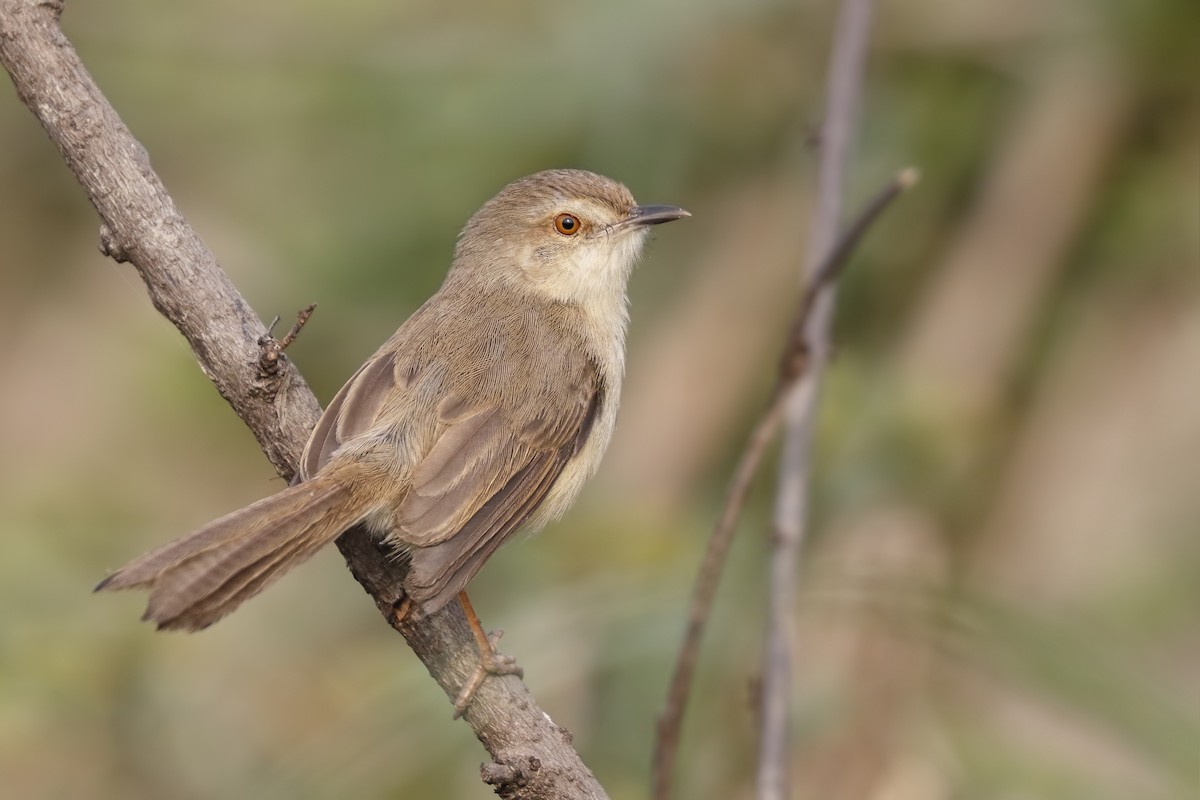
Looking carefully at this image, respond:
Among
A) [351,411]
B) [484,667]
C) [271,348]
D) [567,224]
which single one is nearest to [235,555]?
[271,348]

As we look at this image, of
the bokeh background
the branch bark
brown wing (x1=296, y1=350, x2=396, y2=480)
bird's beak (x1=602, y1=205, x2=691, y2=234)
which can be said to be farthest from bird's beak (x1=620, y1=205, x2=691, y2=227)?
the branch bark

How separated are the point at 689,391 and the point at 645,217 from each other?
1581 mm

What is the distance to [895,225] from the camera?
245 inches

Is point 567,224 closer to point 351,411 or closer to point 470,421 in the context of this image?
point 470,421

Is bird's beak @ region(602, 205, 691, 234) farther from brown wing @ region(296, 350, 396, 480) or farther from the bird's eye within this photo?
brown wing @ region(296, 350, 396, 480)

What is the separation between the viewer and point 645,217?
4.73 meters

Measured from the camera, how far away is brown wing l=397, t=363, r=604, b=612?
3156 millimetres

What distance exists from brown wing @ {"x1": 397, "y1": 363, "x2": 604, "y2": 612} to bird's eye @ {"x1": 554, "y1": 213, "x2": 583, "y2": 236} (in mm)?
859

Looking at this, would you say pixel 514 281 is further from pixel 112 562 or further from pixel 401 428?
pixel 112 562

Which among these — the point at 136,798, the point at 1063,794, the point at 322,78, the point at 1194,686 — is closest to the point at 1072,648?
the point at 1063,794

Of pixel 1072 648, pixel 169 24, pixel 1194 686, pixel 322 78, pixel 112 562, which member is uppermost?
pixel 169 24

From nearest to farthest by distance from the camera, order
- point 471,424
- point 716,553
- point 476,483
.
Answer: point 716,553
point 476,483
point 471,424

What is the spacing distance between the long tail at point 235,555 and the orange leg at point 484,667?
384mm

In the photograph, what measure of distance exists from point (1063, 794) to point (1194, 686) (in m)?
1.65
